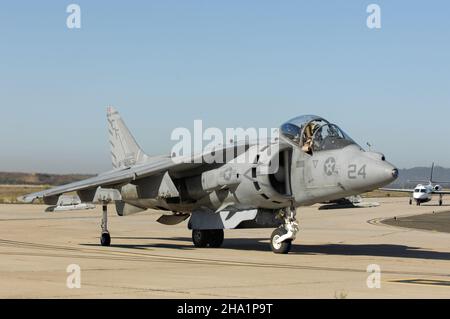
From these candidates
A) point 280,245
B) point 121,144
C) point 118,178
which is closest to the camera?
point 280,245

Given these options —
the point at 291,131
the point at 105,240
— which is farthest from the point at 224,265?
the point at 105,240

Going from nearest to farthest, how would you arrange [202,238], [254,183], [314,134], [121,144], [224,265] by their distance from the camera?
[224,265]
[314,134]
[254,183]
[202,238]
[121,144]

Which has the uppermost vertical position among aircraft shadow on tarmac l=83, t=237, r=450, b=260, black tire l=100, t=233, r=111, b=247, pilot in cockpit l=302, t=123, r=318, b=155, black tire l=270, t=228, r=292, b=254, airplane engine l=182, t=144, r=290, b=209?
pilot in cockpit l=302, t=123, r=318, b=155

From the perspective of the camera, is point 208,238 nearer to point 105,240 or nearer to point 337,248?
point 105,240

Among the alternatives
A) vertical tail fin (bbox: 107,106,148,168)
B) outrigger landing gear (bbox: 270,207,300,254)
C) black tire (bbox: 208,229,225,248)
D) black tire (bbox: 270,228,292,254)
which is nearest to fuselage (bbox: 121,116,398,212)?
outrigger landing gear (bbox: 270,207,300,254)

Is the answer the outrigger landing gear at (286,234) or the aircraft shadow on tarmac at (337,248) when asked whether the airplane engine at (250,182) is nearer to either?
the outrigger landing gear at (286,234)

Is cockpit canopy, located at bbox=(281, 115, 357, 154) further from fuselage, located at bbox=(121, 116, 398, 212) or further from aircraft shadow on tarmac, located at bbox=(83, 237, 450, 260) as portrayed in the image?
aircraft shadow on tarmac, located at bbox=(83, 237, 450, 260)

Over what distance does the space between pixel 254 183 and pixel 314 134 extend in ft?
6.41

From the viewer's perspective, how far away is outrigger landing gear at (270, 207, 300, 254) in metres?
18.8

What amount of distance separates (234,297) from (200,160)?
1042cm

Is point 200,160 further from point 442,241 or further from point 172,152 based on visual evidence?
point 442,241

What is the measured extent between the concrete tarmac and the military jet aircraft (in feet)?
2.85

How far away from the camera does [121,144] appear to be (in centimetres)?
2503

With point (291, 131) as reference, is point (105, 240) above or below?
below
